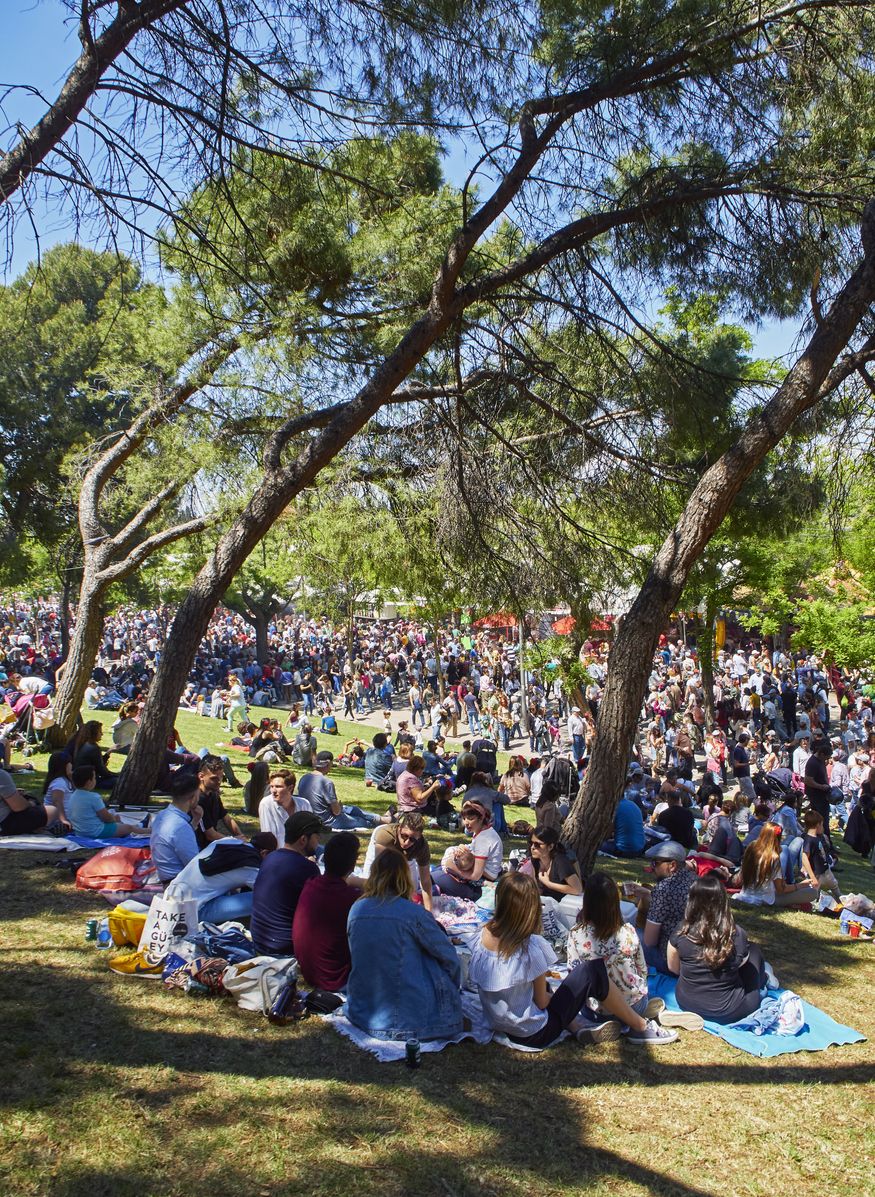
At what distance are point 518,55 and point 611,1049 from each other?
589 centimetres

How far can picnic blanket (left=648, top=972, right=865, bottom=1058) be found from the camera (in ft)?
14.9

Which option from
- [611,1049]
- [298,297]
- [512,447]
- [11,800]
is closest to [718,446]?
[512,447]

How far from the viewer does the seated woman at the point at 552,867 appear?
5.90 m

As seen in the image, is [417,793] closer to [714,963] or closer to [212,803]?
[212,803]

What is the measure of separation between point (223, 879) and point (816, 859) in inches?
208

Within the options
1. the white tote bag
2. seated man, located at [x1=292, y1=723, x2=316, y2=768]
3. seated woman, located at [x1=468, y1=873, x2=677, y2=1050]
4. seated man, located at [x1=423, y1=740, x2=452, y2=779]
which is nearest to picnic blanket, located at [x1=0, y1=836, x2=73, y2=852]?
the white tote bag

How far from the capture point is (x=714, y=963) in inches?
191

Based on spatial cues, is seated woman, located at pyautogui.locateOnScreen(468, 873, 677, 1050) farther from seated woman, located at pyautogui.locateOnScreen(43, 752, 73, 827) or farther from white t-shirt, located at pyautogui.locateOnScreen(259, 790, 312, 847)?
seated woman, located at pyautogui.locateOnScreen(43, 752, 73, 827)

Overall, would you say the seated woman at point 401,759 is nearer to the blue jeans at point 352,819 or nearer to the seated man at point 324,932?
the blue jeans at point 352,819

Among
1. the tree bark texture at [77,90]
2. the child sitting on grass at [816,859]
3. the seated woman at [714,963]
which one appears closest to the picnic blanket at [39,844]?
the seated woman at [714,963]

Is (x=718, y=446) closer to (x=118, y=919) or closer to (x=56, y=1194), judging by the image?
(x=118, y=919)

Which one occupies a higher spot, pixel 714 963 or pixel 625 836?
pixel 625 836

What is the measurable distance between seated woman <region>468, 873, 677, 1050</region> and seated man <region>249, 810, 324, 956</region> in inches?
38.3

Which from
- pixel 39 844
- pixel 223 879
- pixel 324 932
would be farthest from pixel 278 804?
pixel 324 932
